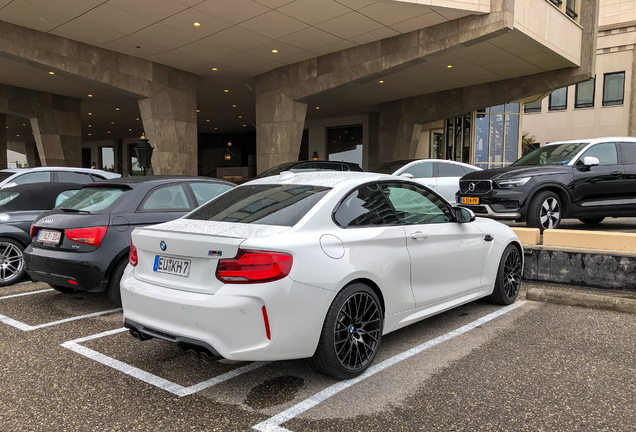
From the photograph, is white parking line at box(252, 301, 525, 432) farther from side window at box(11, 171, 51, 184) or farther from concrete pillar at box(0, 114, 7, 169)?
concrete pillar at box(0, 114, 7, 169)

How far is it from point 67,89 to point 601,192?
24716mm

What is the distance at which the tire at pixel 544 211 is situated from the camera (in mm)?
7641

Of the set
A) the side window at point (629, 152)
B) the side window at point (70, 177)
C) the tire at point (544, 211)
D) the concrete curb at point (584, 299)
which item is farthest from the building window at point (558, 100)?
the side window at point (70, 177)

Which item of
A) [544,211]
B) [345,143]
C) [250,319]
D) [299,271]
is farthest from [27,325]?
[345,143]

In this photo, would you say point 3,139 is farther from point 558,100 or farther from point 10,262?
point 558,100

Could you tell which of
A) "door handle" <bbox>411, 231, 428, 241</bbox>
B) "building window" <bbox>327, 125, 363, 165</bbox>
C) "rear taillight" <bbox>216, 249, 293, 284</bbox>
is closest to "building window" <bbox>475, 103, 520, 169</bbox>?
"building window" <bbox>327, 125, 363, 165</bbox>

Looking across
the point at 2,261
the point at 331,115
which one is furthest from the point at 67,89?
the point at 2,261

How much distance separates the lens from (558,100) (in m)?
35.9

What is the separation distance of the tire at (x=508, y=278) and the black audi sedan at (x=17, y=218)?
18.7ft

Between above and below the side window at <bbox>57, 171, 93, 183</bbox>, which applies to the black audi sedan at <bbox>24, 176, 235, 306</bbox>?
below

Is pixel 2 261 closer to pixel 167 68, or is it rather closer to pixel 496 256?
pixel 496 256

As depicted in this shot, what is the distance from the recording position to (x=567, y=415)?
277cm

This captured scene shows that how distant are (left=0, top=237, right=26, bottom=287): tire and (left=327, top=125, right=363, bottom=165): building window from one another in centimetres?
2601

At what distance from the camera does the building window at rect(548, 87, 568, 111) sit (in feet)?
116
